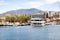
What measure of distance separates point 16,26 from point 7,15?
0.84 m

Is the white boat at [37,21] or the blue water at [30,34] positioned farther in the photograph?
the white boat at [37,21]

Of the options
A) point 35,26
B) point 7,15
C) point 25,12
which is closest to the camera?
point 35,26

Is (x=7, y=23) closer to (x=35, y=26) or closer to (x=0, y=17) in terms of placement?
(x=0, y=17)

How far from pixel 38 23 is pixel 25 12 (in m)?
2.53

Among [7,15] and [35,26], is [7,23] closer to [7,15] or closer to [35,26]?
[7,15]

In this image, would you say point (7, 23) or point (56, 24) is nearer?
point (7, 23)

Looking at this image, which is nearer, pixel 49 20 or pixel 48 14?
pixel 49 20

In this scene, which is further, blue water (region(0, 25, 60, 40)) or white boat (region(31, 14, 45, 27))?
white boat (region(31, 14, 45, 27))

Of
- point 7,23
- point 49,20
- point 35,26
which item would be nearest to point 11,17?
point 7,23

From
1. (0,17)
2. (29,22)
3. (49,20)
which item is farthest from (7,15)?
(49,20)

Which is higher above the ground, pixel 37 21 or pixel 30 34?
pixel 37 21

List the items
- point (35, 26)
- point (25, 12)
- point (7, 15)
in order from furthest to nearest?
1. point (25, 12)
2. point (7, 15)
3. point (35, 26)

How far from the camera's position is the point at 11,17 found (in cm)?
1171

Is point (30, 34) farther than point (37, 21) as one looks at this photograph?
No
